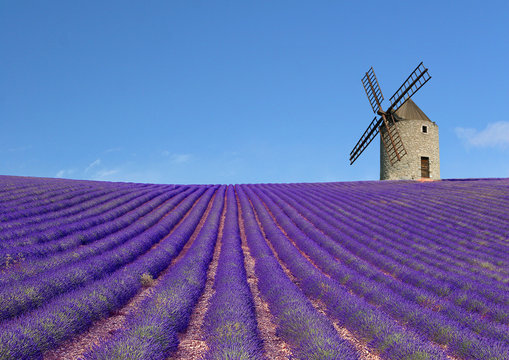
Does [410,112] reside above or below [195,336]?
above

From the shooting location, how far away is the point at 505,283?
253 inches

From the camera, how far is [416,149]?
2636cm

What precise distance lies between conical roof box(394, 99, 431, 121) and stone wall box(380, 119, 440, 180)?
0.56 metres

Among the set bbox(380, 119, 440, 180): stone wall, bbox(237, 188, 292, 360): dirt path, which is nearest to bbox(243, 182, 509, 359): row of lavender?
bbox(237, 188, 292, 360): dirt path

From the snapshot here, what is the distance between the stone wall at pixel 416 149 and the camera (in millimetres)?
26297

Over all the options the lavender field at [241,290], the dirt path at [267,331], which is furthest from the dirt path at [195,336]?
the dirt path at [267,331]

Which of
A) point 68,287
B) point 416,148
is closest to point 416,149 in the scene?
point 416,148

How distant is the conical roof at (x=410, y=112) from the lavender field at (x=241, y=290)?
1783cm

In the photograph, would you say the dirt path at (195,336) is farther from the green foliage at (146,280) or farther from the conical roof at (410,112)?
the conical roof at (410,112)

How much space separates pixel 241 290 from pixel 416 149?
84.9 feet

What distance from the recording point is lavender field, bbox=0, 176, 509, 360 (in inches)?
130

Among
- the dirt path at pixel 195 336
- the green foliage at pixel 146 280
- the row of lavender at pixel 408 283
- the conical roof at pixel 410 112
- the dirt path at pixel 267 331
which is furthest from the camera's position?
the conical roof at pixel 410 112

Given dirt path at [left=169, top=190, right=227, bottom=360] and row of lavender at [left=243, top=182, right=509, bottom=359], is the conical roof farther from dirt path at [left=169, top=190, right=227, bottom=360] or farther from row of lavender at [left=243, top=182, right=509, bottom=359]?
dirt path at [left=169, top=190, right=227, bottom=360]

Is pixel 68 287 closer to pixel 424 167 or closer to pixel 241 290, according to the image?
pixel 241 290
